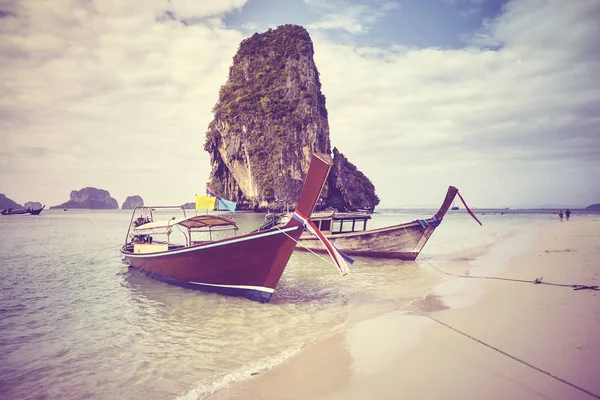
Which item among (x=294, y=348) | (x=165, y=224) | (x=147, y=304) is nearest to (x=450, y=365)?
(x=294, y=348)

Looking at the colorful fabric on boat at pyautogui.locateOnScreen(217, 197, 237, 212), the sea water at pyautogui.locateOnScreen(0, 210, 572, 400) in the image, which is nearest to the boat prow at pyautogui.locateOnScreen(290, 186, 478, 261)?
the sea water at pyautogui.locateOnScreen(0, 210, 572, 400)

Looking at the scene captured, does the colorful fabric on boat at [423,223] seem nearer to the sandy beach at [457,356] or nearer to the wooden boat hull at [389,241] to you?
the wooden boat hull at [389,241]

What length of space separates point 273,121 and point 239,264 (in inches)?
1891

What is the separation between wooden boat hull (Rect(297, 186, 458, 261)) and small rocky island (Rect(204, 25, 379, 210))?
36749 mm

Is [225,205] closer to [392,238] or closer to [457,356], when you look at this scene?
[392,238]

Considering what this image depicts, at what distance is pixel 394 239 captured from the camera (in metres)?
15.2

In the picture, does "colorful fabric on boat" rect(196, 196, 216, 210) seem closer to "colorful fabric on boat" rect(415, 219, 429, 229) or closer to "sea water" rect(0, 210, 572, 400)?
"sea water" rect(0, 210, 572, 400)

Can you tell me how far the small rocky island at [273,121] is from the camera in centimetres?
5303

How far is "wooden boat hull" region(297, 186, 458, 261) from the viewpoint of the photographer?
14750 millimetres

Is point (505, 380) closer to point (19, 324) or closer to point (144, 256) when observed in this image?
point (19, 324)

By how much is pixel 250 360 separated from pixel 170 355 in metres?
1.53

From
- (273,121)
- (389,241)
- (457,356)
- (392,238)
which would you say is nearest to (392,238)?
(392,238)

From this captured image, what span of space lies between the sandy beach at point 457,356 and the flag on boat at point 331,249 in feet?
4.14

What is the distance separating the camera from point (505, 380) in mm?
3895
